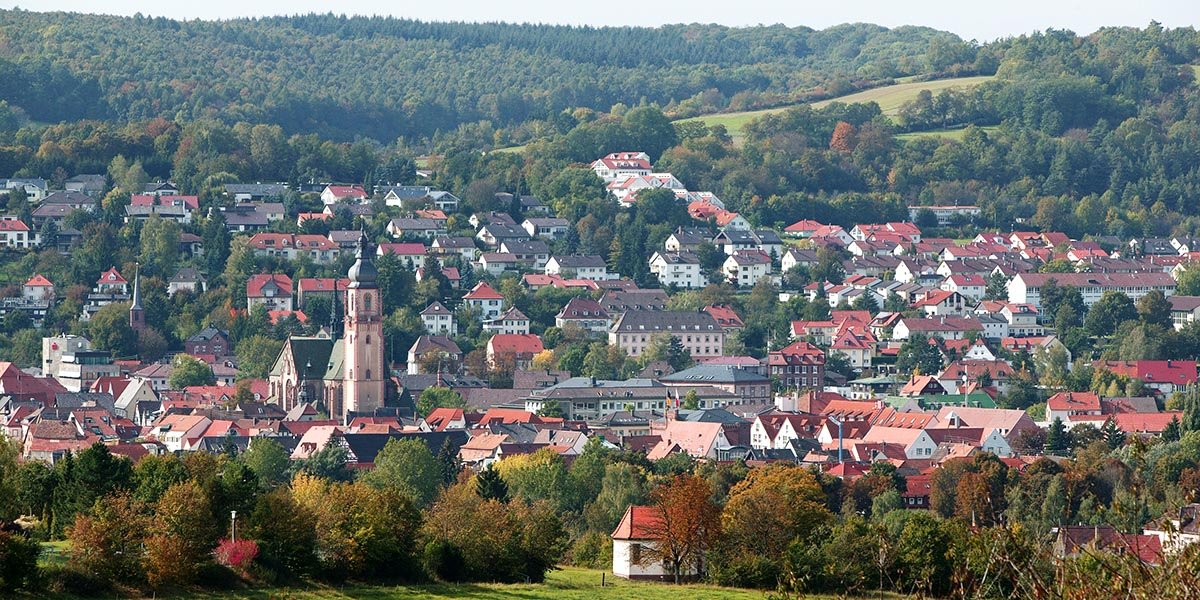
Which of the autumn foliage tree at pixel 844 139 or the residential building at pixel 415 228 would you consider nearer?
the residential building at pixel 415 228

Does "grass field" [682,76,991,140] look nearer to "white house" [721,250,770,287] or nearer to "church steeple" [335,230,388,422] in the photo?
"white house" [721,250,770,287]

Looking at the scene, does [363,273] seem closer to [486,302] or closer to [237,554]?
[486,302]

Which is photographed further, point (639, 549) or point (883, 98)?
point (883, 98)

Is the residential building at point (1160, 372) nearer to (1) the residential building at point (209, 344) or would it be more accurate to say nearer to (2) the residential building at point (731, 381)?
(2) the residential building at point (731, 381)

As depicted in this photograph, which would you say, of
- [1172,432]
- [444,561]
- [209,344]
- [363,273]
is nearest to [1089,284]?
[1172,432]

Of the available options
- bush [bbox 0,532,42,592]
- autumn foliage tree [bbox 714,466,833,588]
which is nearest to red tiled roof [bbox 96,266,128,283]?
autumn foliage tree [bbox 714,466,833,588]

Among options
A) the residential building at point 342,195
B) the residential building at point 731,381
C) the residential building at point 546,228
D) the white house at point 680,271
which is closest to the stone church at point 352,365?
the residential building at point 731,381
